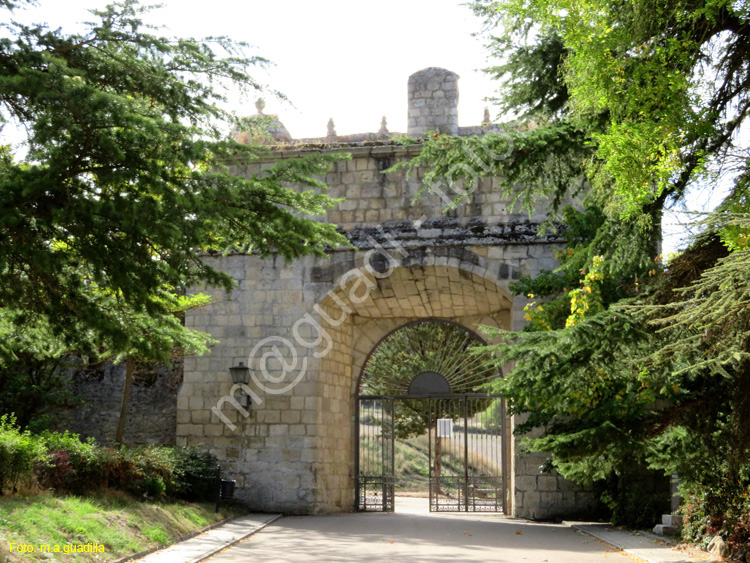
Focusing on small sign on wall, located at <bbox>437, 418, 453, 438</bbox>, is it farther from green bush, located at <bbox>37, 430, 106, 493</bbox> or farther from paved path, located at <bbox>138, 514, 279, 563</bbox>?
green bush, located at <bbox>37, 430, 106, 493</bbox>

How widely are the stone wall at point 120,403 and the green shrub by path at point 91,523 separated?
4397 mm

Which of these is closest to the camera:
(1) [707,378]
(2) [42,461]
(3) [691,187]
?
(3) [691,187]

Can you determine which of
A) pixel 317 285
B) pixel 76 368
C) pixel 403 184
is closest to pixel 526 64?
pixel 403 184

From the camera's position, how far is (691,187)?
5438 millimetres

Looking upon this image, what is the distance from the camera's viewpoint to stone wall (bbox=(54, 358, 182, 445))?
44.9 ft

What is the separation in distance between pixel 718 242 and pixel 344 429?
9.22m

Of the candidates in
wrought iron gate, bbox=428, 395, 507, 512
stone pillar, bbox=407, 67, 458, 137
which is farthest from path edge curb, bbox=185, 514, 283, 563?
stone pillar, bbox=407, 67, 458, 137

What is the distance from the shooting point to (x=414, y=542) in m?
8.85

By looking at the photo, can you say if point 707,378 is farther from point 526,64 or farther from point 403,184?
point 403,184

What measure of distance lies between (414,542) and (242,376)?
457 cm

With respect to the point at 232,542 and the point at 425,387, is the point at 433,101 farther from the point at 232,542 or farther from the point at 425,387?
the point at 232,542

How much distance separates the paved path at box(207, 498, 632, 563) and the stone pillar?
644cm

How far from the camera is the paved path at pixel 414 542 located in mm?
7500

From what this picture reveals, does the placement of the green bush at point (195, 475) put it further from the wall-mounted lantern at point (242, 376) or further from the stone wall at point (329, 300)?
the wall-mounted lantern at point (242, 376)
